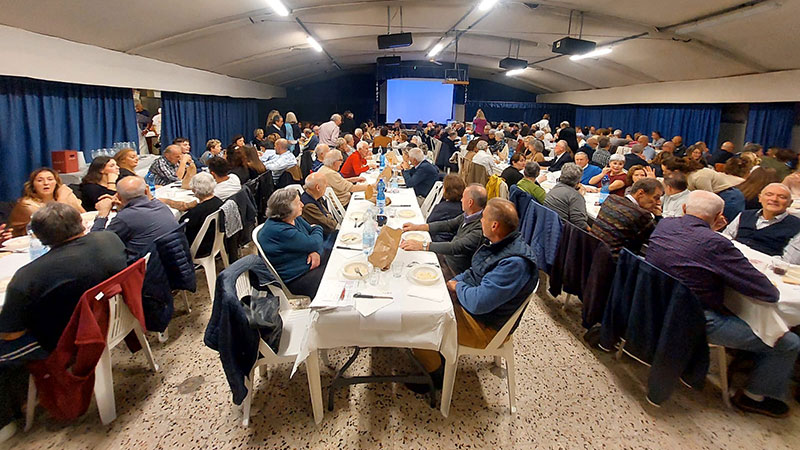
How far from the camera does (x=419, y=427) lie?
7.48 ft

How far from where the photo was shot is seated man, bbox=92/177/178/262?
9.00ft

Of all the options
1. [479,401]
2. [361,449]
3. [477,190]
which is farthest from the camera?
[477,190]

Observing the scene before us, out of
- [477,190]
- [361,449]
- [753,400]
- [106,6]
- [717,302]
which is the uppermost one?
[106,6]

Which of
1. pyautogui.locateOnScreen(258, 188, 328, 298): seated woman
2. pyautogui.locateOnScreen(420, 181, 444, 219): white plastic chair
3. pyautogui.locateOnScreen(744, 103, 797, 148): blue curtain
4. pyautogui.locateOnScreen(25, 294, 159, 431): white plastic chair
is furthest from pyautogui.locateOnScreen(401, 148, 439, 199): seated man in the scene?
pyautogui.locateOnScreen(744, 103, 797, 148): blue curtain

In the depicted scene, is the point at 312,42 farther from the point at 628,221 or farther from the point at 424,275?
the point at 424,275

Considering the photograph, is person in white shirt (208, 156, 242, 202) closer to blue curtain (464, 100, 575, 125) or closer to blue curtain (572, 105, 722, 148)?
blue curtain (572, 105, 722, 148)

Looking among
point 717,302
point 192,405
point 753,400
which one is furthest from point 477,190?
point 192,405

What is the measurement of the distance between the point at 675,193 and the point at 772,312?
1.71 meters

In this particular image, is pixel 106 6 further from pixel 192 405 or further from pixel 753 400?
pixel 753 400

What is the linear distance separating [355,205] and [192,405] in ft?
7.76

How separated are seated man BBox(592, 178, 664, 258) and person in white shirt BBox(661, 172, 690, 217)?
21.5 inches

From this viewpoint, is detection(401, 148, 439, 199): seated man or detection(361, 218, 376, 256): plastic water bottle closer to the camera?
detection(361, 218, 376, 256): plastic water bottle

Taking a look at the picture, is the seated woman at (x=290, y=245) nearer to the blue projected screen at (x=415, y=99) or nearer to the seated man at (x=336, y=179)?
the seated man at (x=336, y=179)

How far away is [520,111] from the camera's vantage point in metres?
17.8
